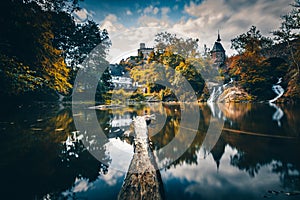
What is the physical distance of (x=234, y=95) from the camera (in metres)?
17.6

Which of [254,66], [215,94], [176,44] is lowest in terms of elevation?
[215,94]

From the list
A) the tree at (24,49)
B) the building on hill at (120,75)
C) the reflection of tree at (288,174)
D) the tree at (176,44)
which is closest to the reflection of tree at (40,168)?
the tree at (24,49)

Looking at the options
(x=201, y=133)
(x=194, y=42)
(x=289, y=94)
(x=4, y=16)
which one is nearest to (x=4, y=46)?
(x=4, y=16)

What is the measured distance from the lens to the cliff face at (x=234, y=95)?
55.0ft

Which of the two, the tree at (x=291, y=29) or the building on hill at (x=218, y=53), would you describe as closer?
the tree at (x=291, y=29)

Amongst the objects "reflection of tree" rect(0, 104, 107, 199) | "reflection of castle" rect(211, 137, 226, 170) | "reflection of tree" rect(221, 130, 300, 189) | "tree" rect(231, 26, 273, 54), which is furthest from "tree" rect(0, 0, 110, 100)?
"tree" rect(231, 26, 273, 54)

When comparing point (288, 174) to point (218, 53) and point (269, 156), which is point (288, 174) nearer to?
point (269, 156)

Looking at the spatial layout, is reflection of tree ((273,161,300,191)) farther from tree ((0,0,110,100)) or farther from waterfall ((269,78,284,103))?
waterfall ((269,78,284,103))

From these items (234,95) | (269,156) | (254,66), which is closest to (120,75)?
(234,95)

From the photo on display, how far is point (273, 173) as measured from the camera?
2.10m

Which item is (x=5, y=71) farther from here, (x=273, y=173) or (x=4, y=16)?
(x=273, y=173)

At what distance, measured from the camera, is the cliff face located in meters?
16.8

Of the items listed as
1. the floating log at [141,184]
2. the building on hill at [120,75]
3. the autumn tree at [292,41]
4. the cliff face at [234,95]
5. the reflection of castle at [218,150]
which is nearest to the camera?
the floating log at [141,184]

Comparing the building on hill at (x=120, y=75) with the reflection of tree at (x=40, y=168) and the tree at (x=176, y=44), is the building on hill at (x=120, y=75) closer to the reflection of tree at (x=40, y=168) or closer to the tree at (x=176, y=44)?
the tree at (x=176, y=44)
